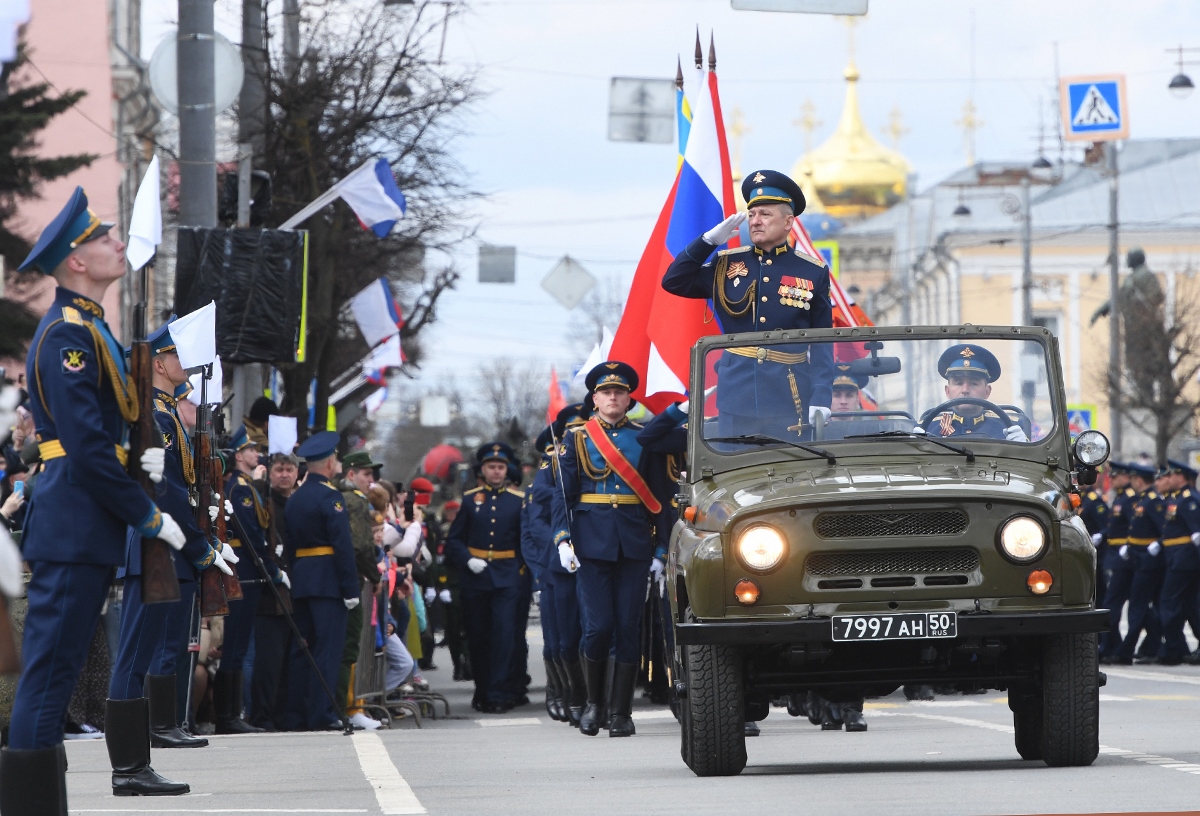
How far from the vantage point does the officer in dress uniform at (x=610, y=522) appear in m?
12.0

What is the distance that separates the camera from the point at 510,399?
340 ft

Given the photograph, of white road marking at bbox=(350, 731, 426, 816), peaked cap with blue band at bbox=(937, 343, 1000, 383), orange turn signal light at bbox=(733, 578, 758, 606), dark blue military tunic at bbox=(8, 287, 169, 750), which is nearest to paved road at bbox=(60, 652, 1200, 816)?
white road marking at bbox=(350, 731, 426, 816)

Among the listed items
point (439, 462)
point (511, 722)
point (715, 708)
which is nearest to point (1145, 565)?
point (511, 722)

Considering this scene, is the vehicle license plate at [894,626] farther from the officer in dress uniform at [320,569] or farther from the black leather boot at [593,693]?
the officer in dress uniform at [320,569]

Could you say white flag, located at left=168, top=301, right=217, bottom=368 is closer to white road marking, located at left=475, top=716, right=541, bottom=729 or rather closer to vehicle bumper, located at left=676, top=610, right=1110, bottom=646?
vehicle bumper, located at left=676, top=610, right=1110, bottom=646

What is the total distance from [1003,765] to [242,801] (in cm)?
314

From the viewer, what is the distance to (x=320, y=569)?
1466cm

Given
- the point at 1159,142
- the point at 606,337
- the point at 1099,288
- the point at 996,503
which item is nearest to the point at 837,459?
the point at 996,503

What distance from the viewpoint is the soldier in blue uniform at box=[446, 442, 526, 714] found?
61.2 ft

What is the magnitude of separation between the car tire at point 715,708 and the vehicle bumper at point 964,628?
0.89ft

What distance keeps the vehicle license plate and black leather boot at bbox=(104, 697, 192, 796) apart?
104 inches

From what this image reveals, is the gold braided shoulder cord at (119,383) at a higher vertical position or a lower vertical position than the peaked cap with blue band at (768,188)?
lower

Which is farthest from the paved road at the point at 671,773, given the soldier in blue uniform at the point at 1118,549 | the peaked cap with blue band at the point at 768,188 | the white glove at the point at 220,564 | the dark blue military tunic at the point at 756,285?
the soldier in blue uniform at the point at 1118,549

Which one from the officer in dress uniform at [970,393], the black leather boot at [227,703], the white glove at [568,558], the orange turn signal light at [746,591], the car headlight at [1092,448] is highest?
the officer in dress uniform at [970,393]
